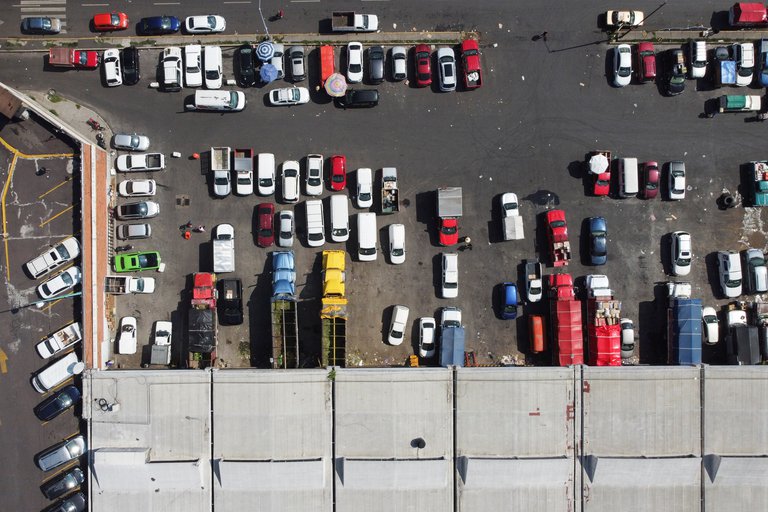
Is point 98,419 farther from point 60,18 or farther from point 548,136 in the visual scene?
point 548,136

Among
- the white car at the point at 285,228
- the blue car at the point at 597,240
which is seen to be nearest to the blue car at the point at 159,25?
the white car at the point at 285,228

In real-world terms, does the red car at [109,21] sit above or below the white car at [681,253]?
above

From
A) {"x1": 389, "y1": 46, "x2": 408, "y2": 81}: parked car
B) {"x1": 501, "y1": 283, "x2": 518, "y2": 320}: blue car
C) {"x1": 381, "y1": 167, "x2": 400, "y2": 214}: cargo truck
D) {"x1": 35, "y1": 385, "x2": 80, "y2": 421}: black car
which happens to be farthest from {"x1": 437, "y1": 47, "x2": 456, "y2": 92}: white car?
{"x1": 35, "y1": 385, "x2": 80, "y2": 421}: black car

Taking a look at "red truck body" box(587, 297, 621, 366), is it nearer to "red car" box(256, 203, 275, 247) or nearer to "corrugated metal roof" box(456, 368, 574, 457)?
"corrugated metal roof" box(456, 368, 574, 457)

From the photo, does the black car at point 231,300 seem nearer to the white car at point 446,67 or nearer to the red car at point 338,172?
the red car at point 338,172

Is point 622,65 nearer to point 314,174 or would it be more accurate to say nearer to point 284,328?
point 314,174

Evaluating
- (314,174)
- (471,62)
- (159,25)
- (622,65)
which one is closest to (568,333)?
(622,65)

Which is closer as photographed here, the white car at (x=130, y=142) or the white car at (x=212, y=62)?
the white car at (x=130, y=142)
